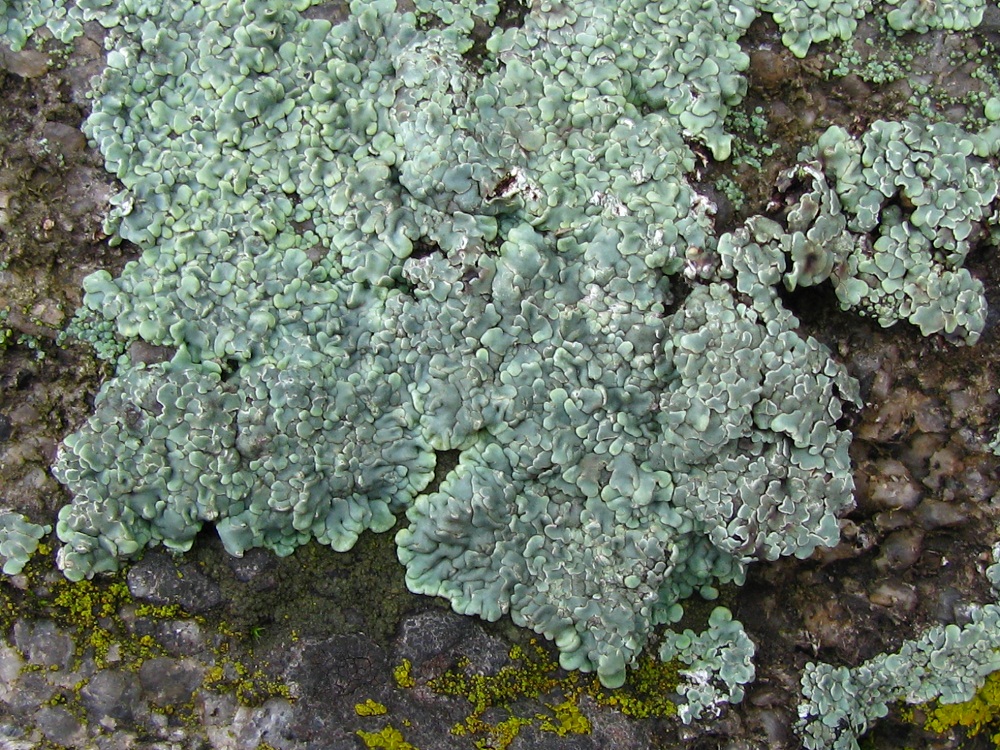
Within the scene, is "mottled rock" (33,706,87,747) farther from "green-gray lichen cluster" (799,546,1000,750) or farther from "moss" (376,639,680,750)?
"green-gray lichen cluster" (799,546,1000,750)

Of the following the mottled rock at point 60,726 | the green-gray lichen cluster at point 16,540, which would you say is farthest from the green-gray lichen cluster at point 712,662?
the green-gray lichen cluster at point 16,540

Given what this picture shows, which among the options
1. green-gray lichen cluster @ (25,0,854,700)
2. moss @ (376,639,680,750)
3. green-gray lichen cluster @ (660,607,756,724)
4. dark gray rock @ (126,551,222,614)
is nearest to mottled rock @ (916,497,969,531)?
green-gray lichen cluster @ (25,0,854,700)

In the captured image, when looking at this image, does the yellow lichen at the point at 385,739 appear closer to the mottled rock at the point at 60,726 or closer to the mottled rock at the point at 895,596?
the mottled rock at the point at 60,726

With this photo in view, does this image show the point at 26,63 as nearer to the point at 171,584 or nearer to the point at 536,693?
the point at 171,584

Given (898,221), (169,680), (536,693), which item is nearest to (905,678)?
(536,693)

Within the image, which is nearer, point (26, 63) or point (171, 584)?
point (171, 584)

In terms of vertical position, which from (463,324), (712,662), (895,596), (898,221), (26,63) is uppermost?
(26,63)

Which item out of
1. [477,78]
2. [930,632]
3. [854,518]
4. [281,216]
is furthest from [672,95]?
[930,632]

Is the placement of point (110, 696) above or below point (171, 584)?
below
